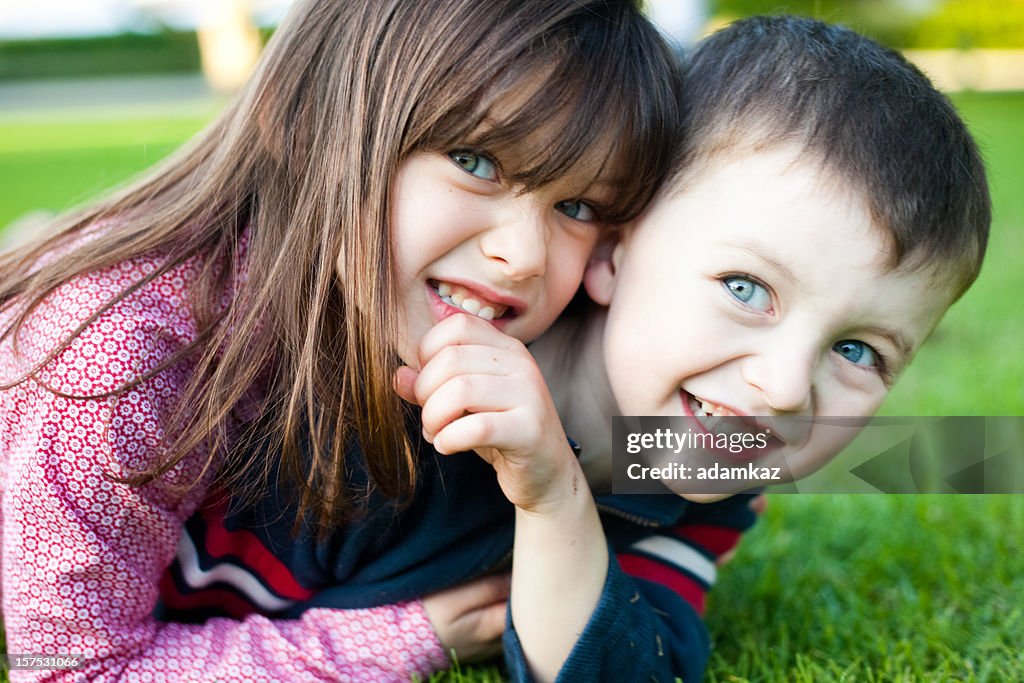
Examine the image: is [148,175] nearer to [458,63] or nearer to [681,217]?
[458,63]

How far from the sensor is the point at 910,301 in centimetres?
159

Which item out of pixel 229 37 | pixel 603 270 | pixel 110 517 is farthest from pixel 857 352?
pixel 229 37

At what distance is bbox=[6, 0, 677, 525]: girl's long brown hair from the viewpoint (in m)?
1.51

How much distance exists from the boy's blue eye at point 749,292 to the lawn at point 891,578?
1.62ft

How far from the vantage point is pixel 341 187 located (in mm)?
1542

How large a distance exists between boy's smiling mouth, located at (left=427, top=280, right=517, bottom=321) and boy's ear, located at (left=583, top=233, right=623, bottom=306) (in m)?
0.20

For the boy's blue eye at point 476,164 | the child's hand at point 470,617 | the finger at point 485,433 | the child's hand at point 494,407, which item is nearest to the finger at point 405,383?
the child's hand at point 494,407

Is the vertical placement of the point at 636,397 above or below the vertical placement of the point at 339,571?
above

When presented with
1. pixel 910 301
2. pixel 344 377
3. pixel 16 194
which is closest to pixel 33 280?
pixel 344 377

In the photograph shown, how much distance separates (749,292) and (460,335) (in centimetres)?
44

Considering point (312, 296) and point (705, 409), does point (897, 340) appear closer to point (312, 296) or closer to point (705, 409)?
point (705, 409)

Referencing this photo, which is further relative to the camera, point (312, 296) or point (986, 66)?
point (986, 66)

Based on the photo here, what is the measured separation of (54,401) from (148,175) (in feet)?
1.79

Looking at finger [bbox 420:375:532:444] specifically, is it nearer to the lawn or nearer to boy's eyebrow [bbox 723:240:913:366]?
boy's eyebrow [bbox 723:240:913:366]
